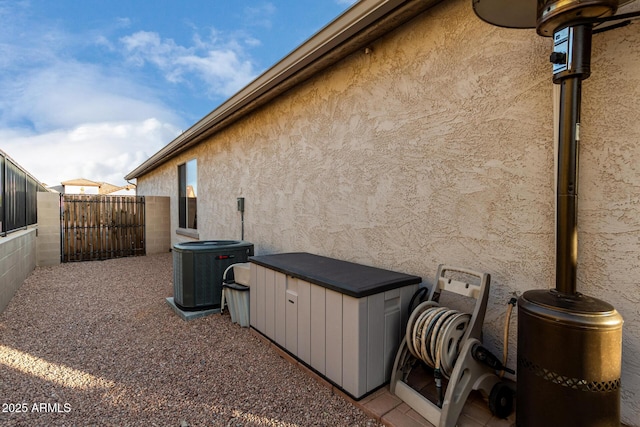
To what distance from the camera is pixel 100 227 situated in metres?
9.18

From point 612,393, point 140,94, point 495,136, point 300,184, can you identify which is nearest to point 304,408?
point 612,393

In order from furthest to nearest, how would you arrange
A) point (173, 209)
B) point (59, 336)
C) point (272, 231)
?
point (173, 209), point (272, 231), point (59, 336)

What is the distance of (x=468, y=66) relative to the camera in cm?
238

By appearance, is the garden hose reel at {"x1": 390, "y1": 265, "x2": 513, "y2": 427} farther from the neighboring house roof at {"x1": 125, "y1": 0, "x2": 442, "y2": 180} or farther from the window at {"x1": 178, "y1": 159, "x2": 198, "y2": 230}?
the window at {"x1": 178, "y1": 159, "x2": 198, "y2": 230}

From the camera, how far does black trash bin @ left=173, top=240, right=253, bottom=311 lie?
3936mm

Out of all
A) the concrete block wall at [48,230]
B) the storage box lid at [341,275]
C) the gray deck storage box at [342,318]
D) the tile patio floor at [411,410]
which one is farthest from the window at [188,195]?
the tile patio floor at [411,410]

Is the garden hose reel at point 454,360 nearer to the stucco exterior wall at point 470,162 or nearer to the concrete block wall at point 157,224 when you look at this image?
the stucco exterior wall at point 470,162

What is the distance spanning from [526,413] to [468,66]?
236cm

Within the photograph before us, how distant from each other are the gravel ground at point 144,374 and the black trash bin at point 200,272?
0.29 m

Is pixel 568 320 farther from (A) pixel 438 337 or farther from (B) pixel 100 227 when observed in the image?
(B) pixel 100 227

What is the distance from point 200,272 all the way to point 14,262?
362 centimetres

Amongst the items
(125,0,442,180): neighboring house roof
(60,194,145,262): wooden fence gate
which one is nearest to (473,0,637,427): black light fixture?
(125,0,442,180): neighboring house roof

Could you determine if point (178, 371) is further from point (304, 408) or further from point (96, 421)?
point (304, 408)

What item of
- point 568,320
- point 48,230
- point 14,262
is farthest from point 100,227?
point 568,320
